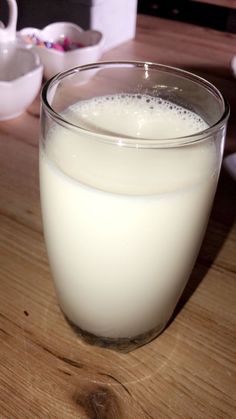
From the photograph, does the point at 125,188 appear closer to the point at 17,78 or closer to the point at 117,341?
the point at 117,341

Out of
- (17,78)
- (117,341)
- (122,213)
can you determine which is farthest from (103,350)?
(17,78)

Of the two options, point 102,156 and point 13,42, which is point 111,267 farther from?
point 13,42

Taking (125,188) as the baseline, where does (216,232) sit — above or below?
below

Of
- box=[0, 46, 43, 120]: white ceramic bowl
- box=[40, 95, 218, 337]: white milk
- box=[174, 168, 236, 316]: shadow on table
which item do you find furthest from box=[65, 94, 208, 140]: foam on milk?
box=[0, 46, 43, 120]: white ceramic bowl

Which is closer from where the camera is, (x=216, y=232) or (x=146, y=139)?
(x=146, y=139)

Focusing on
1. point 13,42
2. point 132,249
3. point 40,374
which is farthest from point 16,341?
point 13,42
